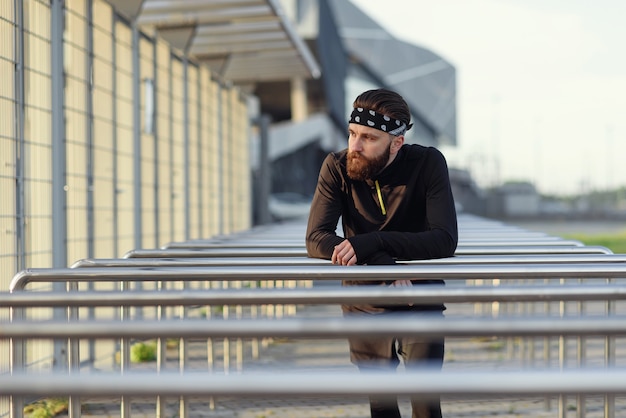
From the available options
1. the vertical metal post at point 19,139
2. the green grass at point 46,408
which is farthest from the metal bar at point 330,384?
the vertical metal post at point 19,139

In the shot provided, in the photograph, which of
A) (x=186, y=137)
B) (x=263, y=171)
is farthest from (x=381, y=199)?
(x=263, y=171)

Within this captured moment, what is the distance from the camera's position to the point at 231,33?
1108 centimetres

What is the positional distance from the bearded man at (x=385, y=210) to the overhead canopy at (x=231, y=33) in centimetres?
511

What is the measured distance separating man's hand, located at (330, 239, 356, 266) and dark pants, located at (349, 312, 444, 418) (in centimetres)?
31

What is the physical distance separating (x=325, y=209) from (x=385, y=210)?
0.24 m

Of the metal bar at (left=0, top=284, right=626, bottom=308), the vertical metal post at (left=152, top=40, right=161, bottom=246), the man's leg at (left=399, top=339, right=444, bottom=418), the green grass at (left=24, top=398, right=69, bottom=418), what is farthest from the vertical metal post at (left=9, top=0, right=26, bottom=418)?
the vertical metal post at (left=152, top=40, right=161, bottom=246)

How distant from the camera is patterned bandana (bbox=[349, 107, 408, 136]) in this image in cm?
345

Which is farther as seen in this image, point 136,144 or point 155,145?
point 155,145

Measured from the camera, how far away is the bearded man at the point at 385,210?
3.38m

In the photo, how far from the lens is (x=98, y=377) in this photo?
1.50 metres

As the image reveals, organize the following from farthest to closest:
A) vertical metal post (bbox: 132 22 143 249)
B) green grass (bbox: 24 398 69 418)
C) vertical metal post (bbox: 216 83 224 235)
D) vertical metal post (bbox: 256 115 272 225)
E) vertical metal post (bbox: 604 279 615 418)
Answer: vertical metal post (bbox: 256 115 272 225)
vertical metal post (bbox: 216 83 224 235)
vertical metal post (bbox: 132 22 143 249)
green grass (bbox: 24 398 69 418)
vertical metal post (bbox: 604 279 615 418)

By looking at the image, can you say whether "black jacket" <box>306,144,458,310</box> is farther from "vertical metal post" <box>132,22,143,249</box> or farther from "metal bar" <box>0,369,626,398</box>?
"vertical metal post" <box>132,22,143,249</box>

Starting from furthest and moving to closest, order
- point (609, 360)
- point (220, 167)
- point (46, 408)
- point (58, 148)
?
Result: point (220, 167) < point (58, 148) < point (46, 408) < point (609, 360)

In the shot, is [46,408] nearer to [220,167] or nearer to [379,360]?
[379,360]
